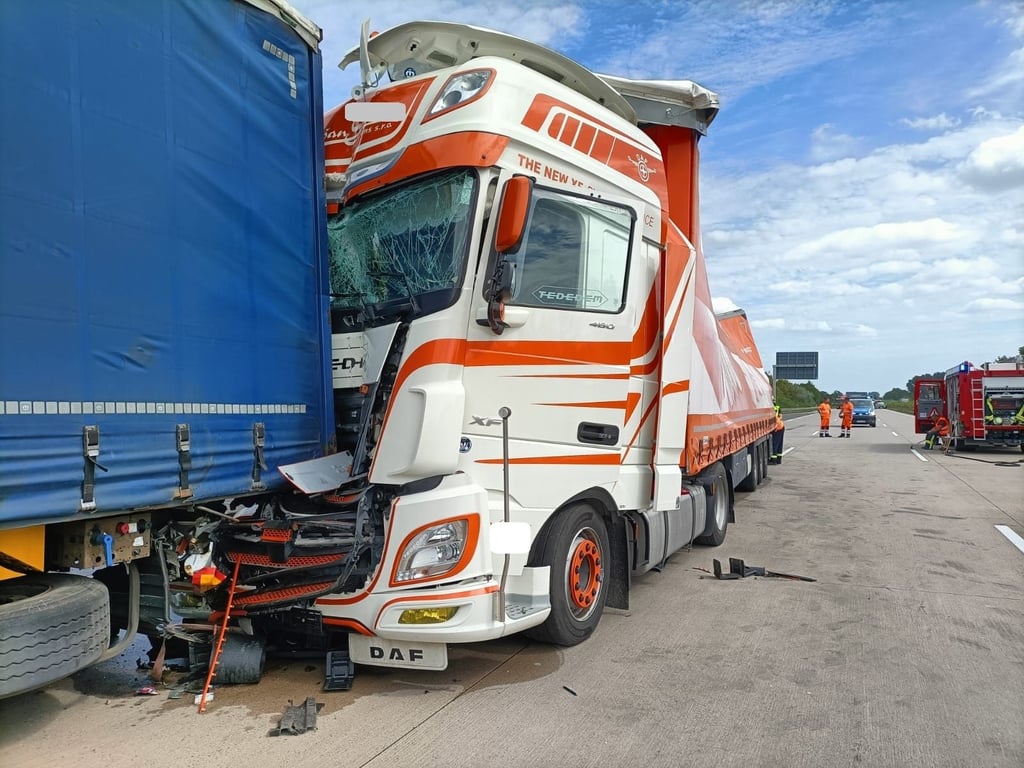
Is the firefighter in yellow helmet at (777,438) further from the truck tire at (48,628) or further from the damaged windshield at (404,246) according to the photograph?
the truck tire at (48,628)

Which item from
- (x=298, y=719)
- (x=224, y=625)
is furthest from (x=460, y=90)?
(x=298, y=719)

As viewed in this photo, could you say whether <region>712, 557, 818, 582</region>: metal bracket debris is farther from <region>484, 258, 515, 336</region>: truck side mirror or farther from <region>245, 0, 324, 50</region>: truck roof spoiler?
<region>245, 0, 324, 50</region>: truck roof spoiler

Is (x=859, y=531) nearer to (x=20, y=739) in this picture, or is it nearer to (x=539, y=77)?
(x=539, y=77)

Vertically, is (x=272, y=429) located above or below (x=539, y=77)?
below

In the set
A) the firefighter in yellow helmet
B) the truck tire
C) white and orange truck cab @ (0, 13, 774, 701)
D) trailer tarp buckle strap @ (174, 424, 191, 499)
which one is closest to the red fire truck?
the firefighter in yellow helmet

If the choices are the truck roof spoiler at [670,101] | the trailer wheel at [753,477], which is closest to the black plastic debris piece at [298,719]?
the truck roof spoiler at [670,101]

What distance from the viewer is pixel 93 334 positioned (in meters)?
3.16

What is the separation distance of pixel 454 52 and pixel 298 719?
433 cm

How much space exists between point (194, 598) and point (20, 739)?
0.99 m

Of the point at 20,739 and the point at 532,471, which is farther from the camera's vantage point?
the point at 532,471

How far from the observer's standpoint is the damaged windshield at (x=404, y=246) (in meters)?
4.25

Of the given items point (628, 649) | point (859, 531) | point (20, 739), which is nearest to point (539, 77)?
point (628, 649)

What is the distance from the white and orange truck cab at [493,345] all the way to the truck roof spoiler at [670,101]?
3.38 feet

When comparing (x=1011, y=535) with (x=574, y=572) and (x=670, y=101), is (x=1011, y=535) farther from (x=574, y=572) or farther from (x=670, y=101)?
(x=574, y=572)
